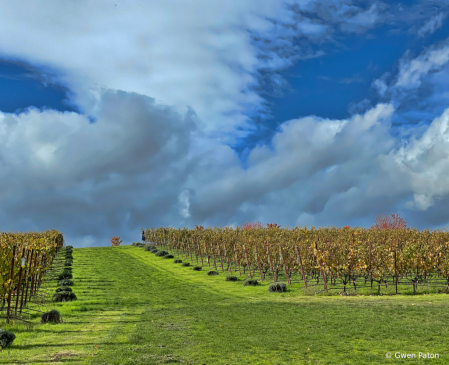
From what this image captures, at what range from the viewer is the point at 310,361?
1001 centimetres

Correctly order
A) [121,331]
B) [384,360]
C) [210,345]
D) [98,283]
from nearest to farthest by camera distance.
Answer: [384,360] → [210,345] → [121,331] → [98,283]

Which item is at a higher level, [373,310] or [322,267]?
[322,267]

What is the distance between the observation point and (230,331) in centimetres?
1387

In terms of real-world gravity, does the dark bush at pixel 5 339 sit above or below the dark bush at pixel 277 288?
below

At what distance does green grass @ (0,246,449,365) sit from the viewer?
10.8 meters

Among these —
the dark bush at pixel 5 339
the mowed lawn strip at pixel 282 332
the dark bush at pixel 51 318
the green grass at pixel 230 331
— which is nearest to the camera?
the mowed lawn strip at pixel 282 332

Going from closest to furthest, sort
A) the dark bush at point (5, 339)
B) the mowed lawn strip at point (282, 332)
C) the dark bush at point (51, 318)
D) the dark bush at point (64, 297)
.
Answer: the mowed lawn strip at point (282, 332), the dark bush at point (5, 339), the dark bush at point (51, 318), the dark bush at point (64, 297)

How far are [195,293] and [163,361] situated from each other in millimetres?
15544

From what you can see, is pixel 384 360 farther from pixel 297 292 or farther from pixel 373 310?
pixel 297 292

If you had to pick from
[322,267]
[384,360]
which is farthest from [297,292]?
[384,360]

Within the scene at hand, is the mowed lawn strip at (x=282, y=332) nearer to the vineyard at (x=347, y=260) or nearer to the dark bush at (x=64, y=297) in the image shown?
the vineyard at (x=347, y=260)

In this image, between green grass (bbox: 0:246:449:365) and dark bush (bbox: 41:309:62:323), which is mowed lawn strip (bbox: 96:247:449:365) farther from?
dark bush (bbox: 41:309:62:323)

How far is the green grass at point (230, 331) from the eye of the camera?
35.5ft

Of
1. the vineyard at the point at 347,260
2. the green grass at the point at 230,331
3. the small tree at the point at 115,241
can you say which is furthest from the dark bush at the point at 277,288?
the small tree at the point at 115,241
